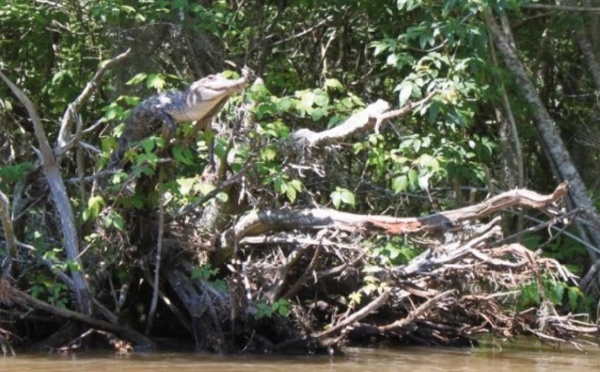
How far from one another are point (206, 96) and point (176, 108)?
41 cm

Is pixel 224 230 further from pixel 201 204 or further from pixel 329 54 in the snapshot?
pixel 329 54

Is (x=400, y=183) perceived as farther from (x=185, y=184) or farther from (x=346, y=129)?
(x=185, y=184)

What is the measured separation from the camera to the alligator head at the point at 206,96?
7.83 m

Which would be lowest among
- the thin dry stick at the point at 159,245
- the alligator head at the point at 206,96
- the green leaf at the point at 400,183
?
the thin dry stick at the point at 159,245

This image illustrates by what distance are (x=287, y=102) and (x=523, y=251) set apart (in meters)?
2.15

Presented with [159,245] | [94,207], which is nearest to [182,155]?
[94,207]

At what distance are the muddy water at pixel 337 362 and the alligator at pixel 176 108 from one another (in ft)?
5.09

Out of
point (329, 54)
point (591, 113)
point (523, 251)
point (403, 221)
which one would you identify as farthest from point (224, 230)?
point (591, 113)

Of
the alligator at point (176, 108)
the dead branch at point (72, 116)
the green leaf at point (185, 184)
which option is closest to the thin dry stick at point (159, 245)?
the green leaf at point (185, 184)

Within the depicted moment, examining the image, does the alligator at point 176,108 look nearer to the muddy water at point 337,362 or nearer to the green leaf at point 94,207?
the green leaf at point 94,207

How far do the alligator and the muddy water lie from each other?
61.0 inches

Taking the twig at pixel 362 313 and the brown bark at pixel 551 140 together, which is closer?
the twig at pixel 362 313

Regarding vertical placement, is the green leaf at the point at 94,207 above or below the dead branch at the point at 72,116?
below

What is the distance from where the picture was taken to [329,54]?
44.5 feet
